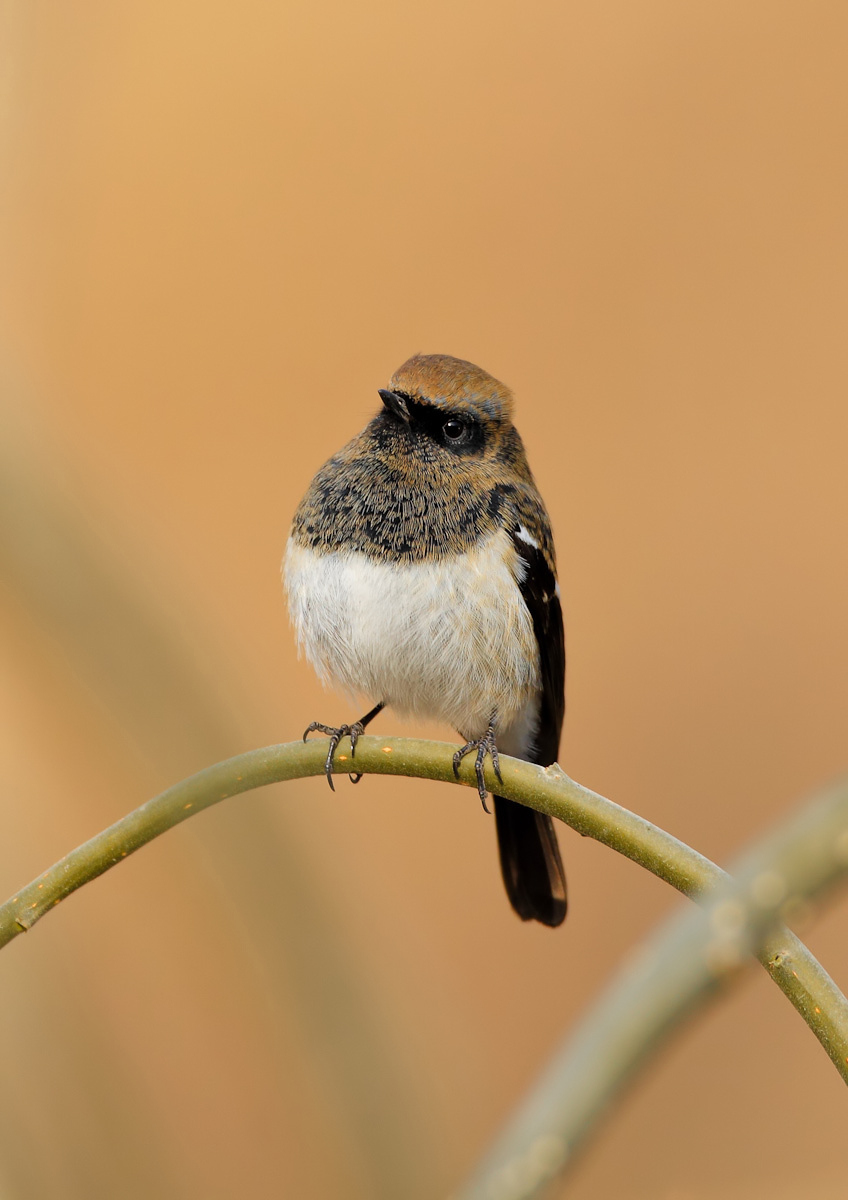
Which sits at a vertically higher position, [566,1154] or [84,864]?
[84,864]

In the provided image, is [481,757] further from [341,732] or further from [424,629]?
[424,629]

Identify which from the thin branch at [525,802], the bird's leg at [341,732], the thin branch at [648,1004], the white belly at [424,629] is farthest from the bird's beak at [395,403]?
the thin branch at [648,1004]

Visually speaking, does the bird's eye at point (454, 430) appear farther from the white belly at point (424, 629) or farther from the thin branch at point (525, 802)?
the thin branch at point (525, 802)

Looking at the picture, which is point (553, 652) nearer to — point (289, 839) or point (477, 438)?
point (477, 438)

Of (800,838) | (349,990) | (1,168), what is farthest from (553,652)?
(800,838)

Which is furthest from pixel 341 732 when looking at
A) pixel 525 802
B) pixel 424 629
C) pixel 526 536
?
pixel 525 802

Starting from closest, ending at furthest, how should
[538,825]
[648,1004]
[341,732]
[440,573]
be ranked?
[648,1004], [341,732], [440,573], [538,825]
